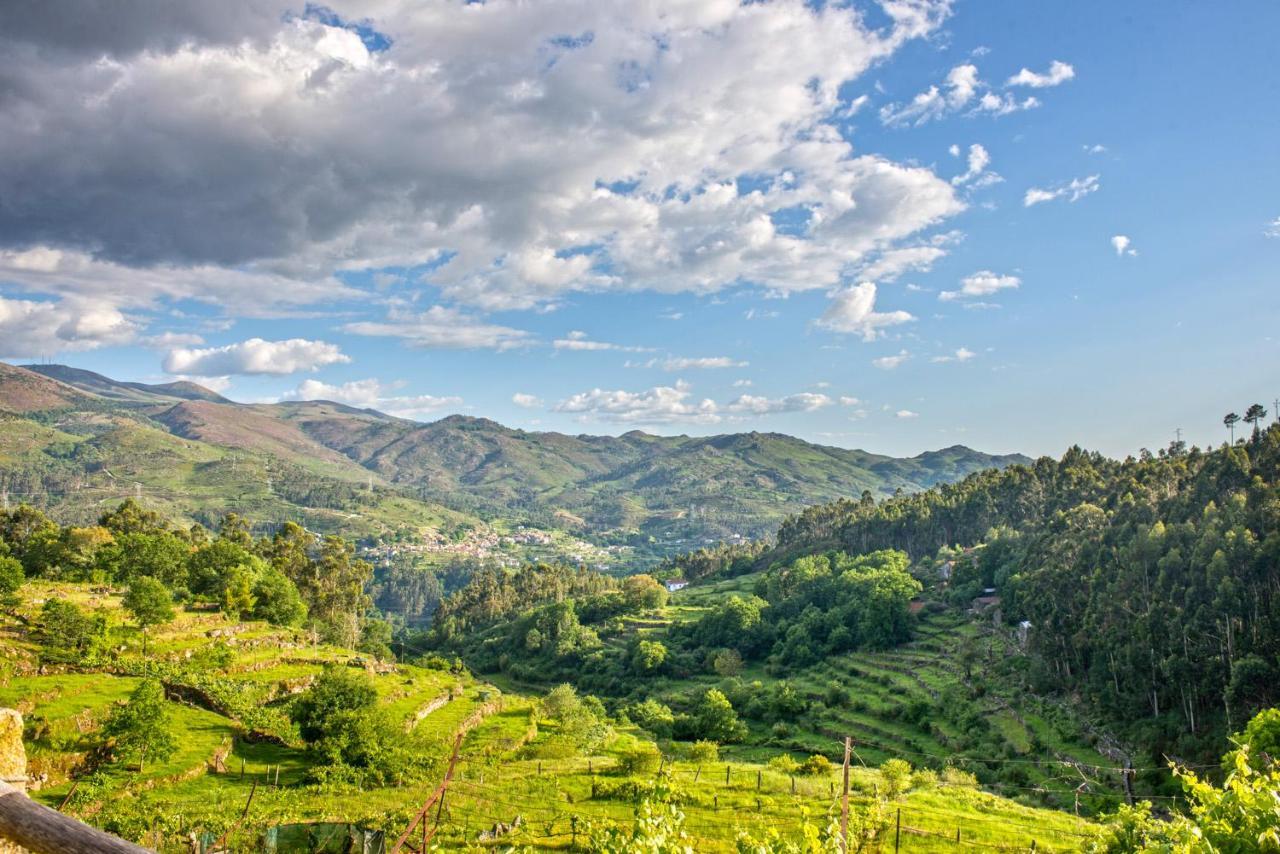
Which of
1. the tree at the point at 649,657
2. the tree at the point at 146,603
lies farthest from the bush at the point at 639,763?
the tree at the point at 649,657

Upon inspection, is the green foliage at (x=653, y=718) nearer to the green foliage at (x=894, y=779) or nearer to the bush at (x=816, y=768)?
the bush at (x=816, y=768)

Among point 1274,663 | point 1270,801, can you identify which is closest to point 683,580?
point 1274,663

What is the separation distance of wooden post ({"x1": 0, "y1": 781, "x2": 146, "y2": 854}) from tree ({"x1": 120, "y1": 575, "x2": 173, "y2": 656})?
190ft

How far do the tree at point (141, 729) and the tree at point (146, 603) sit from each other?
1868 centimetres

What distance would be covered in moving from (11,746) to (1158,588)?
2614 inches

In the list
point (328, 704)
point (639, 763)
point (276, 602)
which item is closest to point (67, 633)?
point (328, 704)

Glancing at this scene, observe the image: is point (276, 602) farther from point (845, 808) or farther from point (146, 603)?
point (845, 808)

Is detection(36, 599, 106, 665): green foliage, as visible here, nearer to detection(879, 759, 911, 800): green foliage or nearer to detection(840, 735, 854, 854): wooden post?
detection(879, 759, 911, 800): green foliage

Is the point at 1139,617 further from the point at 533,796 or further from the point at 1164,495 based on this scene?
the point at 533,796

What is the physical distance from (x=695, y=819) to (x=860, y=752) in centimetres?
3046

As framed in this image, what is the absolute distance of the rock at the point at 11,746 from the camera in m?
7.71

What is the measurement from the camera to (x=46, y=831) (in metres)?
4.25

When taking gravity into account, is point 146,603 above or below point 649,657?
above

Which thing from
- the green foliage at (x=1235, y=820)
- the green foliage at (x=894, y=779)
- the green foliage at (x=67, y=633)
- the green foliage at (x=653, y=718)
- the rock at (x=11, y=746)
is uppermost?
the rock at (x=11, y=746)
